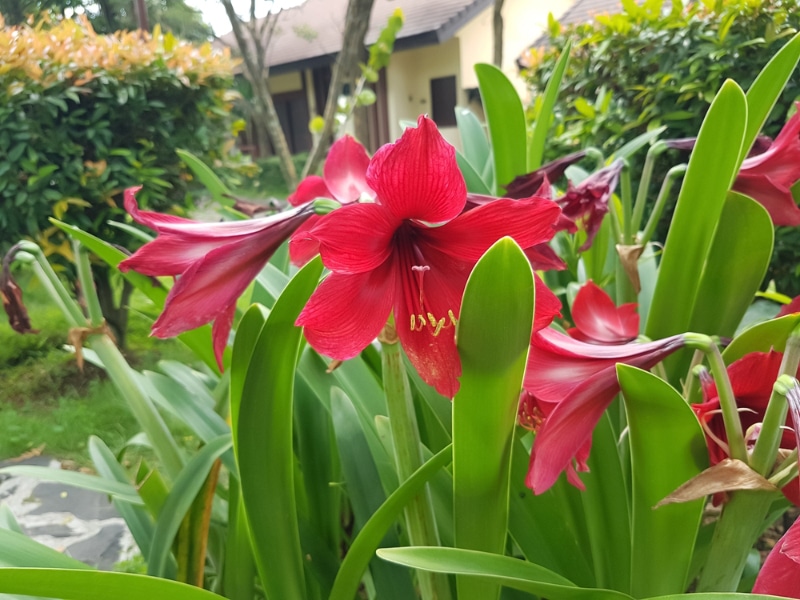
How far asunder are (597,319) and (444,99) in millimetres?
7860

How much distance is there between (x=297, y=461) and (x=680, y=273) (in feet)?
2.07

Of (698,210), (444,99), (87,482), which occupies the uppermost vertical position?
(444,99)

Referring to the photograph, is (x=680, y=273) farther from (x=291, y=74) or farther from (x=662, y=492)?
(x=291, y=74)

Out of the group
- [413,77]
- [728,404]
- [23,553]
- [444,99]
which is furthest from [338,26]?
[728,404]

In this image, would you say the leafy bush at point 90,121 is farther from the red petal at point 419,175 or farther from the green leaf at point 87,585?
the red petal at point 419,175

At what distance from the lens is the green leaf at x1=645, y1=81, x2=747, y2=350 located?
644 mm

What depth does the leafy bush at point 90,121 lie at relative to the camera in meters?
2.50

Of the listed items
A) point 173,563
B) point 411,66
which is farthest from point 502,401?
point 411,66

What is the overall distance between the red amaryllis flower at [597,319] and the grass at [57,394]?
6.57 ft

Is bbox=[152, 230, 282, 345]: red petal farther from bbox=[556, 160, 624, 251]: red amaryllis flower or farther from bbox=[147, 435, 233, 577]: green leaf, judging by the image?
bbox=[556, 160, 624, 251]: red amaryllis flower

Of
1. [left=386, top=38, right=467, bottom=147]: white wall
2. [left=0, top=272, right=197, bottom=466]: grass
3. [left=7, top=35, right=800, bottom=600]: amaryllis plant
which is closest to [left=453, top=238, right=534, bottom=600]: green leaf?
[left=7, top=35, right=800, bottom=600]: amaryllis plant

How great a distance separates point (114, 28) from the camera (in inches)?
161

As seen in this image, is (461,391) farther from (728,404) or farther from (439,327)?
(728,404)

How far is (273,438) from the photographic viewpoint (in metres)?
0.62
